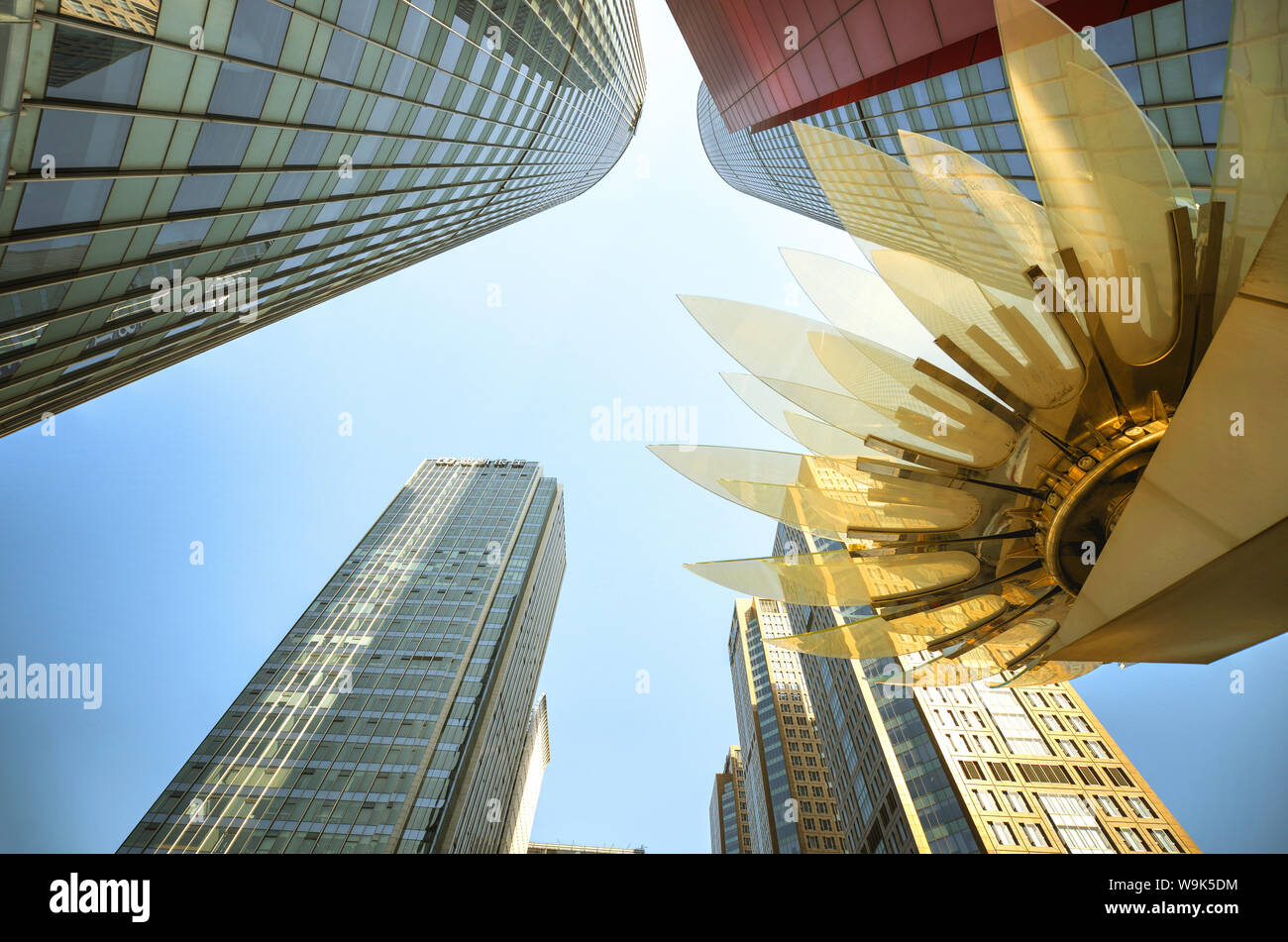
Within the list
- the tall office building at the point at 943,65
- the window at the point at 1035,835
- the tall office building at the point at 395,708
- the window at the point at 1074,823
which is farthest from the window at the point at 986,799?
the tall office building at the point at 943,65

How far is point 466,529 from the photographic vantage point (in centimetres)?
7025

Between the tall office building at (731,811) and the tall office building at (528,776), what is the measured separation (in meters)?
39.4

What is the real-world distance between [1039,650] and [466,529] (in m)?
71.0

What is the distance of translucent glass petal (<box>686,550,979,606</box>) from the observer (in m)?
4.79

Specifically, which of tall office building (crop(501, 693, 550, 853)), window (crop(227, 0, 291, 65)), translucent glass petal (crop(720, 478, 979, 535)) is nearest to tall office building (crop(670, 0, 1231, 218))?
translucent glass petal (crop(720, 478, 979, 535))

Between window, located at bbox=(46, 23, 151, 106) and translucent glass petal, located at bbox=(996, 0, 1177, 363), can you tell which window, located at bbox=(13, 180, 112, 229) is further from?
translucent glass petal, located at bbox=(996, 0, 1177, 363)

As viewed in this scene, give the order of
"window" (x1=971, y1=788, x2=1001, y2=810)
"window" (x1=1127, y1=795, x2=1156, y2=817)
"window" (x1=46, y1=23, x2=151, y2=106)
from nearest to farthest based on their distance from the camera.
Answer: "window" (x1=46, y1=23, x2=151, y2=106) → "window" (x1=971, y1=788, x2=1001, y2=810) → "window" (x1=1127, y1=795, x2=1156, y2=817)

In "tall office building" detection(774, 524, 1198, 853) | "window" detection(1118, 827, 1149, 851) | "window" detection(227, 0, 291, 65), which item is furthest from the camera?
"tall office building" detection(774, 524, 1198, 853)

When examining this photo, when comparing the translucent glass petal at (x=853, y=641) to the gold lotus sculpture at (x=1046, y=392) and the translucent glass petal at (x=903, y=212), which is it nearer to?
the gold lotus sculpture at (x=1046, y=392)

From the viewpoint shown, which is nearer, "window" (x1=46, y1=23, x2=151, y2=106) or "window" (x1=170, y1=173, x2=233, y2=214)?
"window" (x1=46, y1=23, x2=151, y2=106)

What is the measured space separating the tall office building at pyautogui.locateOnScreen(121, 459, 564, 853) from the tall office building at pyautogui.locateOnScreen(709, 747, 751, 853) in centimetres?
5062

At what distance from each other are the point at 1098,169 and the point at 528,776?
120 m

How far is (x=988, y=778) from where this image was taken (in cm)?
4009
